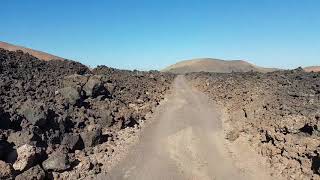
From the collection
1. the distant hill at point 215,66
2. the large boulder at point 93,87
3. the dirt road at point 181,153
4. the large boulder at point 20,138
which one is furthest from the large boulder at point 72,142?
the distant hill at point 215,66

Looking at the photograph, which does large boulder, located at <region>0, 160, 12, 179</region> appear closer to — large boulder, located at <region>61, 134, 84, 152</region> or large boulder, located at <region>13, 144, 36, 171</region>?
large boulder, located at <region>13, 144, 36, 171</region>

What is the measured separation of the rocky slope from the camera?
1620 cm

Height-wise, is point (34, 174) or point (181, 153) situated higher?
point (34, 174)

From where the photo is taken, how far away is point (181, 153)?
20.1 metres

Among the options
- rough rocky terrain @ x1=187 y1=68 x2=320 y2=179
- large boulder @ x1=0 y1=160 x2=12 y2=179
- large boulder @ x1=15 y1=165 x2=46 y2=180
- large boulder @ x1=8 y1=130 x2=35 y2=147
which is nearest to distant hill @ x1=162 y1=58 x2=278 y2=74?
rough rocky terrain @ x1=187 y1=68 x2=320 y2=179

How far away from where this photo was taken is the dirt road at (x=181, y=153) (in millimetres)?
Answer: 17219

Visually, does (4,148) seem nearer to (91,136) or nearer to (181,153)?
(91,136)

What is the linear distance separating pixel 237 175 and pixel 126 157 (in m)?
5.41

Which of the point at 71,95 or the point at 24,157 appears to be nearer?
the point at 24,157

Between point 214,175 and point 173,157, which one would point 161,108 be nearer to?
point 173,157

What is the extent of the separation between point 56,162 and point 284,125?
415 inches

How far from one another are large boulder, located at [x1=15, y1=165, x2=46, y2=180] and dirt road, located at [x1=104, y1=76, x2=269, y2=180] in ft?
9.60

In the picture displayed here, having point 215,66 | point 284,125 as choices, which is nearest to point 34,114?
point 284,125

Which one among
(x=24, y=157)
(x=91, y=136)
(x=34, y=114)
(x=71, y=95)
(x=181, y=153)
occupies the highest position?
(x=71, y=95)
